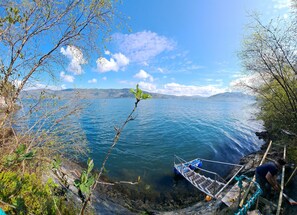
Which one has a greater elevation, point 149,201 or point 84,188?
point 84,188

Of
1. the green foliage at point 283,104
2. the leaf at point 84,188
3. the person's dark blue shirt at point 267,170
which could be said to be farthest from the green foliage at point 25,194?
the green foliage at point 283,104

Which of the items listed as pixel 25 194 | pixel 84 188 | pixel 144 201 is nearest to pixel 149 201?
pixel 144 201

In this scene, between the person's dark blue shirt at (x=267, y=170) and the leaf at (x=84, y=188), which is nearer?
the leaf at (x=84, y=188)

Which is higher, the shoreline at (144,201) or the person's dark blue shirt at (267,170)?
the person's dark blue shirt at (267,170)

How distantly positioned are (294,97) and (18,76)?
20421 millimetres

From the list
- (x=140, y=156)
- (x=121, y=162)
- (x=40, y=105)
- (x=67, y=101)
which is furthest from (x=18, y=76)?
(x=140, y=156)

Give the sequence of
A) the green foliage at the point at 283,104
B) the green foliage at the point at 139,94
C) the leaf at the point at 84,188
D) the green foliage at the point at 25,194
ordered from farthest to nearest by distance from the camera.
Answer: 1. the green foliage at the point at 283,104
2. the green foliage at the point at 25,194
3. the green foliage at the point at 139,94
4. the leaf at the point at 84,188

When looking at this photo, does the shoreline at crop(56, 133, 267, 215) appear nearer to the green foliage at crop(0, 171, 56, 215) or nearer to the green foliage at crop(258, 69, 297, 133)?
the green foliage at crop(258, 69, 297, 133)

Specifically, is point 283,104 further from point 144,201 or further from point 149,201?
point 144,201

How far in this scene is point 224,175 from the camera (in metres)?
19.1

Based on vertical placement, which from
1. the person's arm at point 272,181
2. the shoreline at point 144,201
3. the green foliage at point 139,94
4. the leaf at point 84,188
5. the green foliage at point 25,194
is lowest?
the shoreline at point 144,201

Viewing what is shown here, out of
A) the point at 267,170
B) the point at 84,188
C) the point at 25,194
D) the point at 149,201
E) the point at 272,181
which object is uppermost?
the point at 84,188

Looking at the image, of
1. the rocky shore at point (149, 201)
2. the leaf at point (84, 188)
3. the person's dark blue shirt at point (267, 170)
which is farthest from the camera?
the rocky shore at point (149, 201)

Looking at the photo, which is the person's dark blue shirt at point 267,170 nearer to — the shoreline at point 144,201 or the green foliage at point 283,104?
the shoreline at point 144,201
